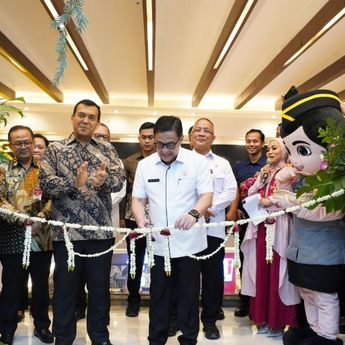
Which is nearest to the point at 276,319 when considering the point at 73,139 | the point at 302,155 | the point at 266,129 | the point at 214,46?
the point at 302,155

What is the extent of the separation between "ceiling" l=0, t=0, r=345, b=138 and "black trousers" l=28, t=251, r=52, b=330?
200 centimetres

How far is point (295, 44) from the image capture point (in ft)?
16.9

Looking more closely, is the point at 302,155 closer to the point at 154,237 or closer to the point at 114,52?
the point at 154,237

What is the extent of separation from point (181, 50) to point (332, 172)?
14.7 feet

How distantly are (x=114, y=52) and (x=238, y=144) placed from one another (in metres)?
4.68

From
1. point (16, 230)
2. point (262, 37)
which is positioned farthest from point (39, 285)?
point (262, 37)

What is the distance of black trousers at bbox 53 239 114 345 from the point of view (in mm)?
2305

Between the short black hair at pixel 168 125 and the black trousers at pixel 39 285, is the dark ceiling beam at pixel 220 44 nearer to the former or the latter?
the short black hair at pixel 168 125

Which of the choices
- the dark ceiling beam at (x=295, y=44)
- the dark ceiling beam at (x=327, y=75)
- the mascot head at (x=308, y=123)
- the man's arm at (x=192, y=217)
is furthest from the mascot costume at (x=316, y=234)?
the dark ceiling beam at (x=327, y=75)

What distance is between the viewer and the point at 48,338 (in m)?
2.62

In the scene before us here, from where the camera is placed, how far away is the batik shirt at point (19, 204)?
2506mm

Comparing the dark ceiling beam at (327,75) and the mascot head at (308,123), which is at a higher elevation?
the dark ceiling beam at (327,75)

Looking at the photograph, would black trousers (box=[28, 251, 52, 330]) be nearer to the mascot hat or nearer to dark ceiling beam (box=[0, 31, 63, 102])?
the mascot hat

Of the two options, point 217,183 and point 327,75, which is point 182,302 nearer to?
point 217,183
